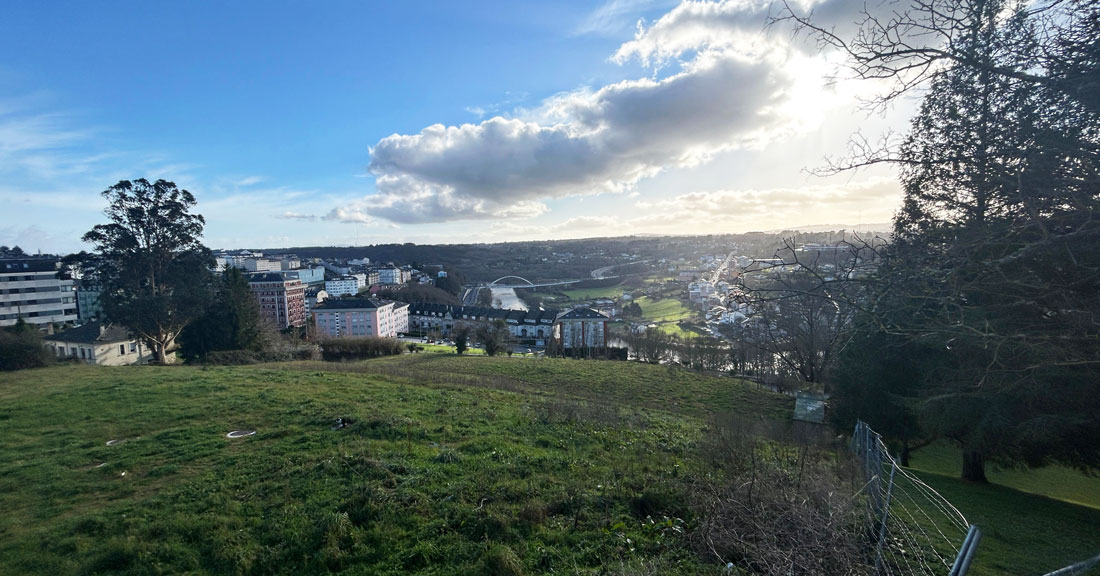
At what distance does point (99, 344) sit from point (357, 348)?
14.1 meters

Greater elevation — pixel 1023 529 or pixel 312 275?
pixel 312 275

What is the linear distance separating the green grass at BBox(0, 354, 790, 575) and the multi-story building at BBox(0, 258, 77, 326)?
50509 mm

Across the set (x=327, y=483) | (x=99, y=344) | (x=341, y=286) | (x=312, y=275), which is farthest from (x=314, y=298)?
(x=327, y=483)

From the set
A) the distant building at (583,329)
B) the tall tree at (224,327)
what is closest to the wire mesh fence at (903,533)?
the tall tree at (224,327)

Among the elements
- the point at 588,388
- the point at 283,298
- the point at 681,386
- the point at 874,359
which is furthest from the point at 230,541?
the point at 283,298

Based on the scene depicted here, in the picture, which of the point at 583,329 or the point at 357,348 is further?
the point at 583,329

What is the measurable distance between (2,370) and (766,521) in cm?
2539

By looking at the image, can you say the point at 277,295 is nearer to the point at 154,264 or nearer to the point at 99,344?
the point at 99,344

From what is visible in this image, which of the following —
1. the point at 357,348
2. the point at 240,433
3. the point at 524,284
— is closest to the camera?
the point at 240,433

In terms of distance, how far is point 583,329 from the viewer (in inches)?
1677

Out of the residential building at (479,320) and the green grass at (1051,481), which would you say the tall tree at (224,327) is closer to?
the residential building at (479,320)

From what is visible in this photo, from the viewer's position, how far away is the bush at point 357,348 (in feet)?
100

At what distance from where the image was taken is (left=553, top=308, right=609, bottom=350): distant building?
4247 centimetres

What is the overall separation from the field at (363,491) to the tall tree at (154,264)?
41.3 ft
